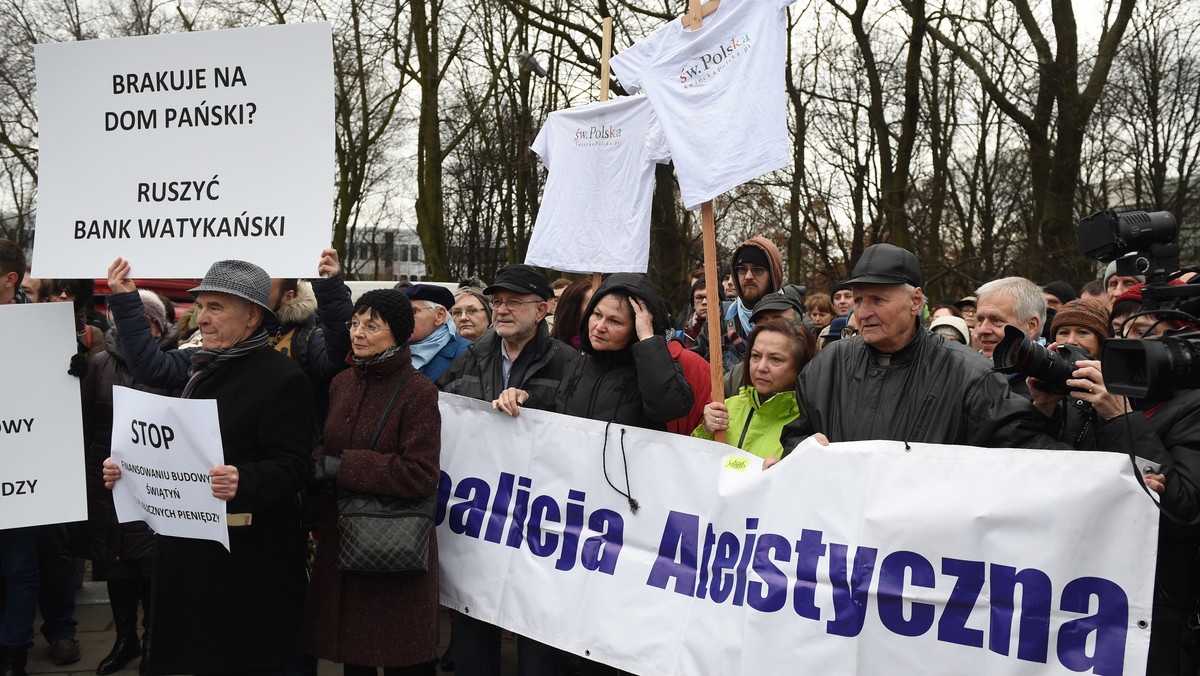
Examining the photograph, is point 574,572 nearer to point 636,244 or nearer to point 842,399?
point 842,399

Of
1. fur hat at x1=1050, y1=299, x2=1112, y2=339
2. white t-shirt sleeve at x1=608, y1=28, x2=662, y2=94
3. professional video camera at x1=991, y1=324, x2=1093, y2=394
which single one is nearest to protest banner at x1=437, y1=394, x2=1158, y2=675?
professional video camera at x1=991, y1=324, x2=1093, y2=394

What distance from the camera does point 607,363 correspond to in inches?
154

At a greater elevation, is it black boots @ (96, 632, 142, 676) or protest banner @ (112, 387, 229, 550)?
protest banner @ (112, 387, 229, 550)

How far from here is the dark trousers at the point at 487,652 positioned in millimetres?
3807

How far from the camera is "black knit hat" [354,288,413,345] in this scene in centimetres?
368

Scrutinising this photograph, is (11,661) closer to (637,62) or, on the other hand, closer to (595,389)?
(595,389)

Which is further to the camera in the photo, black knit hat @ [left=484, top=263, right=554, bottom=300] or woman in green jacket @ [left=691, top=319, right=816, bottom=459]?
black knit hat @ [left=484, top=263, right=554, bottom=300]

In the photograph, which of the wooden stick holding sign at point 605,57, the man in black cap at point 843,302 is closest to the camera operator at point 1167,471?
the wooden stick holding sign at point 605,57

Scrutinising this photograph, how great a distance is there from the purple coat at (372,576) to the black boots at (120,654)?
1.73 metres

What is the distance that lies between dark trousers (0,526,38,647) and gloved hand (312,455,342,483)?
190 centimetres

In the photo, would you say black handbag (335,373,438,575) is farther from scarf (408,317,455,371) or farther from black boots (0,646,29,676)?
black boots (0,646,29,676)

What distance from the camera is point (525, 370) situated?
13.8ft

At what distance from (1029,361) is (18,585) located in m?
4.49

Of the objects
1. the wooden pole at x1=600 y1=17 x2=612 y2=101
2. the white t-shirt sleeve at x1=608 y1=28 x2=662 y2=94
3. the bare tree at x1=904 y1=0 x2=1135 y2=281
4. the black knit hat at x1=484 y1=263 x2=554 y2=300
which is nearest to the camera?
the black knit hat at x1=484 y1=263 x2=554 y2=300
